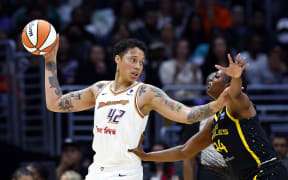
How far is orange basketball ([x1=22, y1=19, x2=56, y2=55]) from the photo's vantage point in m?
5.71

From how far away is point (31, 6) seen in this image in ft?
38.4

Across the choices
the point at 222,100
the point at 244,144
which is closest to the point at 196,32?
the point at 244,144

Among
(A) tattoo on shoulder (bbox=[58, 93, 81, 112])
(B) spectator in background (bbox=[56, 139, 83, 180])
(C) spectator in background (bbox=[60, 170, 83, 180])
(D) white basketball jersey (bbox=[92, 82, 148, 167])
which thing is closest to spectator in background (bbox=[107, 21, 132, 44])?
(B) spectator in background (bbox=[56, 139, 83, 180])

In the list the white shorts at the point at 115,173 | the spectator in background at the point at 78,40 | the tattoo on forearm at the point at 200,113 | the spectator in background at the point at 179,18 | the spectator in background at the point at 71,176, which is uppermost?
the spectator in background at the point at 179,18

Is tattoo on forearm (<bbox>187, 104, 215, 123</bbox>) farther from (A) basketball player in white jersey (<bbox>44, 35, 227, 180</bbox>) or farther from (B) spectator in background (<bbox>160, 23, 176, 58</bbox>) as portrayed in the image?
(B) spectator in background (<bbox>160, 23, 176, 58</bbox>)

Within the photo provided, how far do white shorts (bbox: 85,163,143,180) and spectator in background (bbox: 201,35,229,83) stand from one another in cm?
502

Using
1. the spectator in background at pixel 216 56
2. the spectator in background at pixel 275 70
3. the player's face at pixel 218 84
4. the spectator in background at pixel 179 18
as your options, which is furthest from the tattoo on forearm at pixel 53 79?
the spectator in background at pixel 179 18

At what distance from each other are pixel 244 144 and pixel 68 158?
14.7ft

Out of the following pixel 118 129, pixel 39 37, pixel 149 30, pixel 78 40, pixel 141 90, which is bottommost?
pixel 118 129

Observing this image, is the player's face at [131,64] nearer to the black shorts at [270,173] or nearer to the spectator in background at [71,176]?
the black shorts at [270,173]

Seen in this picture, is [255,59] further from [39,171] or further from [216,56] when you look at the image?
[39,171]

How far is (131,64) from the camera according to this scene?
5.50 m

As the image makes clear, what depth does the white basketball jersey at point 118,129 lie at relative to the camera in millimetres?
5234

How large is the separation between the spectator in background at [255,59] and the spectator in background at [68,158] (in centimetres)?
377
